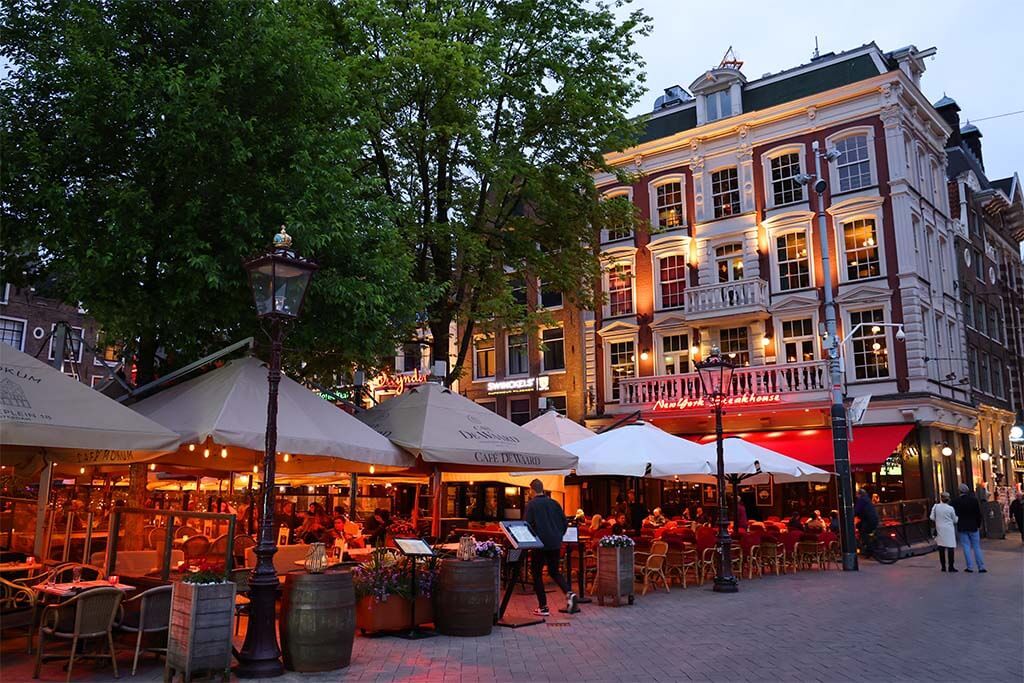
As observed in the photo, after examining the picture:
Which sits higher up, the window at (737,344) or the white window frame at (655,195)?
the white window frame at (655,195)

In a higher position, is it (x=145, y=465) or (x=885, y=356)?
(x=885, y=356)

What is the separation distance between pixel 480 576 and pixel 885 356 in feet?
60.5

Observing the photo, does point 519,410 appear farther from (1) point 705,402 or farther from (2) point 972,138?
(2) point 972,138

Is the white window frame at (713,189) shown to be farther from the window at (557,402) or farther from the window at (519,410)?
the window at (519,410)

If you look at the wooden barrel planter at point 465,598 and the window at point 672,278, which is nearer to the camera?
the wooden barrel planter at point 465,598

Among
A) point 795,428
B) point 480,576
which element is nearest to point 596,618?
point 480,576

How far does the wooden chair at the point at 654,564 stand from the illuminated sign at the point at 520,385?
50.1 ft

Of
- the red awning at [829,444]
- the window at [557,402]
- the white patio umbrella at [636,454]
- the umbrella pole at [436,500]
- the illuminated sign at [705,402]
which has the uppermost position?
the window at [557,402]

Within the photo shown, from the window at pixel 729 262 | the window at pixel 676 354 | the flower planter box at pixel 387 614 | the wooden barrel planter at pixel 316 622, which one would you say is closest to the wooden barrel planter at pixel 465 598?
the flower planter box at pixel 387 614

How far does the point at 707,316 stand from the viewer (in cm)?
2631

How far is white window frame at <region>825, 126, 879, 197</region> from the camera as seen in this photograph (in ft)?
82.8

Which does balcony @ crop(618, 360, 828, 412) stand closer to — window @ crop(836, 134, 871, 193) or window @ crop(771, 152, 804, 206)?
window @ crop(771, 152, 804, 206)

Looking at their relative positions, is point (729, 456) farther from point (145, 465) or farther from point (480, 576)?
point (145, 465)

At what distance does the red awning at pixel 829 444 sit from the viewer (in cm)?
2253
